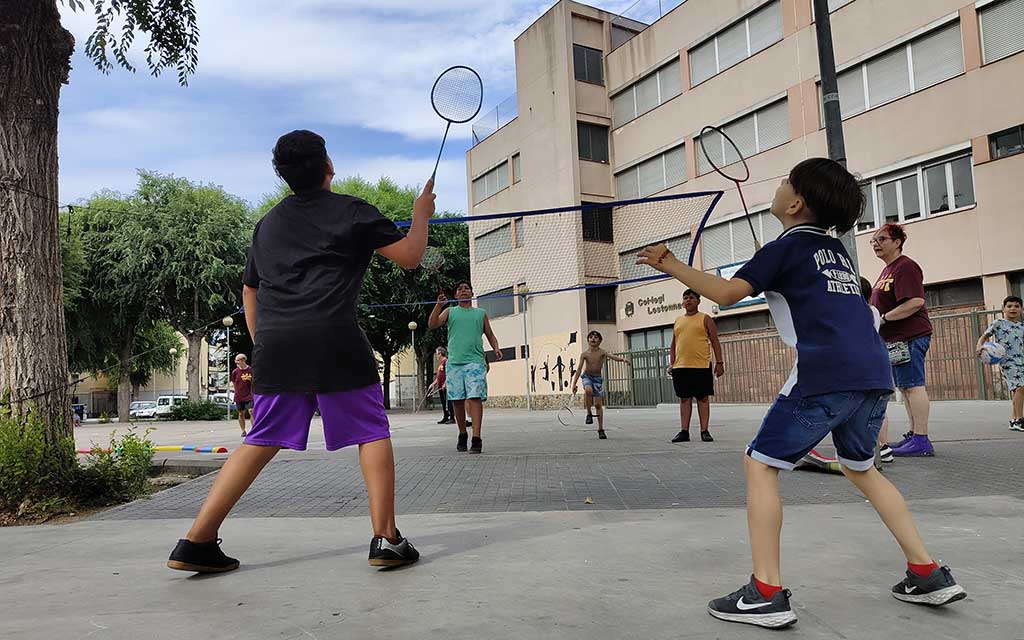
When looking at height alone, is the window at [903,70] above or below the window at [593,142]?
below

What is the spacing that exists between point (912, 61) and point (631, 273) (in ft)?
39.0

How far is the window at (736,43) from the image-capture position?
85.7ft

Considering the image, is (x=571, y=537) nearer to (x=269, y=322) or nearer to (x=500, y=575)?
(x=500, y=575)

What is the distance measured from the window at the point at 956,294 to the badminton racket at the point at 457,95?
1763cm

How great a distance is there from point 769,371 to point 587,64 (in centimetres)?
1605

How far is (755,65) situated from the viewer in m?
26.7

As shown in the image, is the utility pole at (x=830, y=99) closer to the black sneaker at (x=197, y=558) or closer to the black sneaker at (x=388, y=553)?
the black sneaker at (x=388, y=553)

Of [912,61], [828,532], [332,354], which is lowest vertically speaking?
[828,532]

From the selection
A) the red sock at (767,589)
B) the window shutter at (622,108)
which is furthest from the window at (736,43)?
the red sock at (767,589)

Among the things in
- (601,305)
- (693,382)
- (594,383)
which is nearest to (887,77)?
(601,305)

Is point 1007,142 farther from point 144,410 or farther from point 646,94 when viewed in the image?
point 144,410

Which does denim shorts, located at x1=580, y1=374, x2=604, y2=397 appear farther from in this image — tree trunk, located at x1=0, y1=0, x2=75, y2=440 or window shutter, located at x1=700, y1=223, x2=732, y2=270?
window shutter, located at x1=700, y1=223, x2=732, y2=270

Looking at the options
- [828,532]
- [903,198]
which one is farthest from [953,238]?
[828,532]

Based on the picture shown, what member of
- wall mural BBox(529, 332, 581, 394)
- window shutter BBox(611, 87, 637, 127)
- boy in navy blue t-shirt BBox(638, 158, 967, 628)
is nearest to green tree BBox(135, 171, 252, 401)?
wall mural BBox(529, 332, 581, 394)
